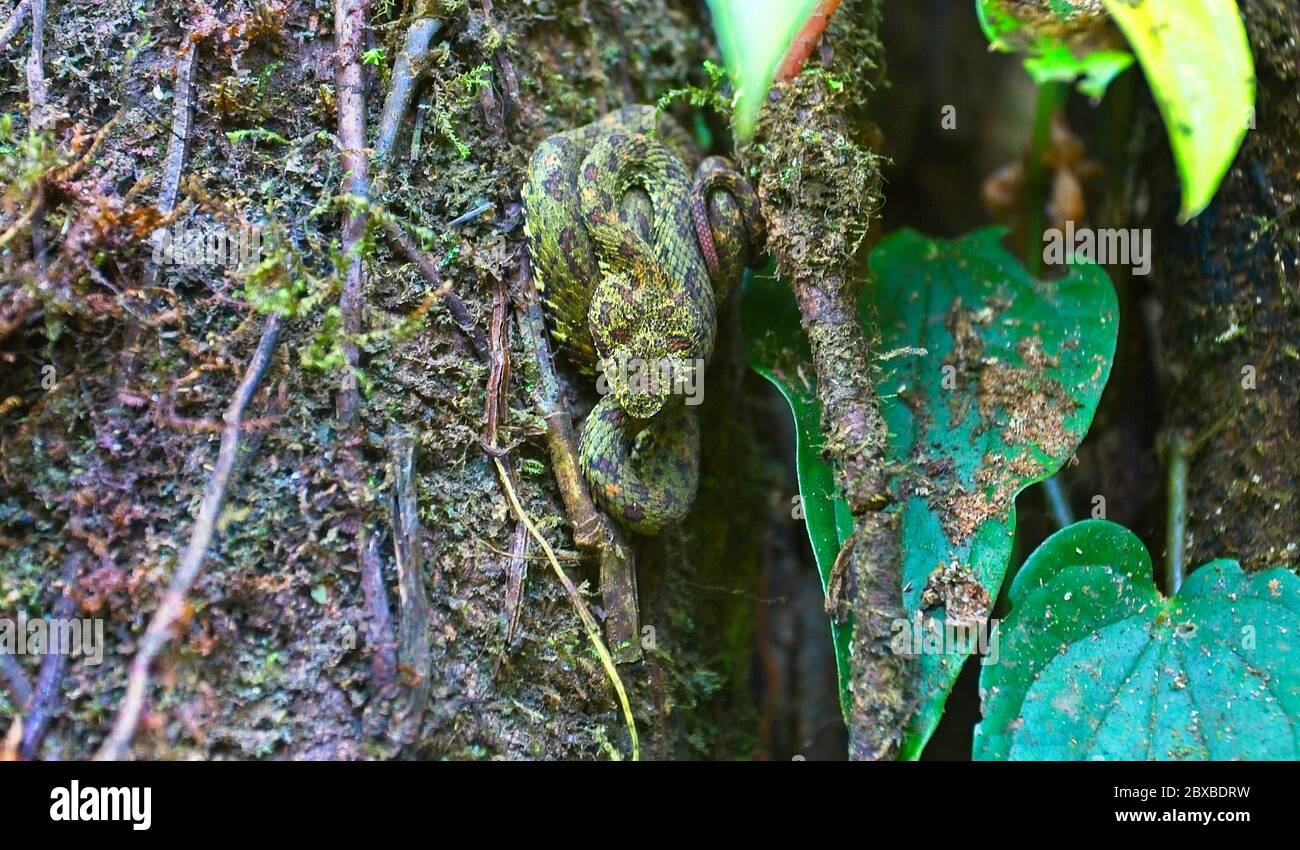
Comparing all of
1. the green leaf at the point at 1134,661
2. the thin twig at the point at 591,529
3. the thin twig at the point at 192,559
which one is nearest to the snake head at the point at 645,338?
the thin twig at the point at 591,529

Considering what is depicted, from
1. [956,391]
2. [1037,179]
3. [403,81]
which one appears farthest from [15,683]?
[1037,179]

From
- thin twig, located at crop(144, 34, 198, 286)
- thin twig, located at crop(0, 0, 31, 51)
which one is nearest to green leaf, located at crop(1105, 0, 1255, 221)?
thin twig, located at crop(144, 34, 198, 286)

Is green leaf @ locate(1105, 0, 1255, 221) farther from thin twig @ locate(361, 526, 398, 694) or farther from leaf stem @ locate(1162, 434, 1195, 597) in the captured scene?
thin twig @ locate(361, 526, 398, 694)

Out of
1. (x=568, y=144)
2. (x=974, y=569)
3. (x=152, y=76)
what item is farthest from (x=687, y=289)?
(x=152, y=76)

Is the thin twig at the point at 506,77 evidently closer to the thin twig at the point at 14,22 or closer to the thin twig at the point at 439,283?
the thin twig at the point at 439,283

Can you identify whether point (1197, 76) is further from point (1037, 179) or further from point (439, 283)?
point (439, 283)

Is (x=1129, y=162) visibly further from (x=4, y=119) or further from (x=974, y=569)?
(x=4, y=119)
